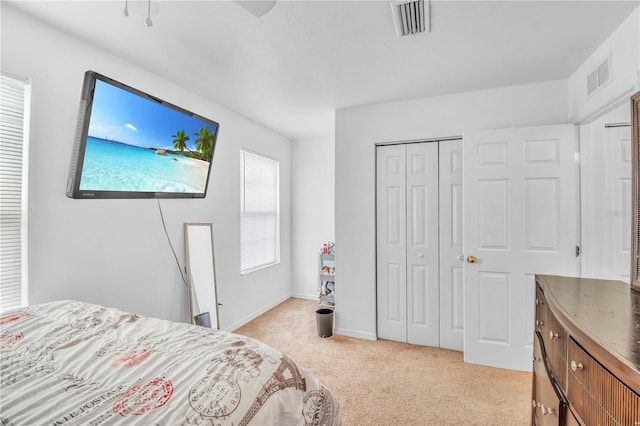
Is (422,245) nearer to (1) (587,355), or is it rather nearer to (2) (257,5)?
(1) (587,355)

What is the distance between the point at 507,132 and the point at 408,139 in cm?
87

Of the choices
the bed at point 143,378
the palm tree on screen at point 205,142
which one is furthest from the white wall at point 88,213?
the bed at point 143,378

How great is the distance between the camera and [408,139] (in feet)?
10.1

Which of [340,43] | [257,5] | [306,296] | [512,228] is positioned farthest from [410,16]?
[306,296]

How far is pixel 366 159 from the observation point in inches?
128

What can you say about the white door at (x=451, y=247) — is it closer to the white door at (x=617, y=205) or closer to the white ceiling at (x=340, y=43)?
the white ceiling at (x=340, y=43)

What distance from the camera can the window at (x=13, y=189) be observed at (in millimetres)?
1659

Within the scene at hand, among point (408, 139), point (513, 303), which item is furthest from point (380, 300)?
point (408, 139)

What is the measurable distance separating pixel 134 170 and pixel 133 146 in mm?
179

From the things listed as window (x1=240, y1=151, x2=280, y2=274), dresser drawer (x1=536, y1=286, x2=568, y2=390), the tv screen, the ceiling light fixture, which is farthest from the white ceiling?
dresser drawer (x1=536, y1=286, x2=568, y2=390)

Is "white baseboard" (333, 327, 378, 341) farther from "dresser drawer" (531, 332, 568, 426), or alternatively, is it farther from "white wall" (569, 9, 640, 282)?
"white wall" (569, 9, 640, 282)

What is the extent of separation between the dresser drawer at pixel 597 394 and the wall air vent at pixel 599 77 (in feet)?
6.61

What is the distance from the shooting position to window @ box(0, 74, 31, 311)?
166cm

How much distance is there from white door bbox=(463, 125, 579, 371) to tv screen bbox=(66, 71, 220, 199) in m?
2.55
